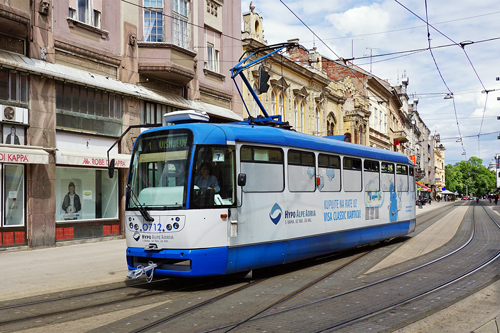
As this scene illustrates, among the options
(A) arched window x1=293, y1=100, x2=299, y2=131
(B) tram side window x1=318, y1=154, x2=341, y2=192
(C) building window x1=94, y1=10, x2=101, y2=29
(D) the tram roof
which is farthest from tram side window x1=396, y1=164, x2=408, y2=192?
(A) arched window x1=293, y1=100, x2=299, y2=131

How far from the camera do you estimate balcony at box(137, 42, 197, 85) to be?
18797 mm

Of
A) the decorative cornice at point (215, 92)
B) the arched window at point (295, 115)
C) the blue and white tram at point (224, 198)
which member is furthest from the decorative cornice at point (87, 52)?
the arched window at point (295, 115)

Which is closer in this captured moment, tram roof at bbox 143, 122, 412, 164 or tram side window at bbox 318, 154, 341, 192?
tram roof at bbox 143, 122, 412, 164

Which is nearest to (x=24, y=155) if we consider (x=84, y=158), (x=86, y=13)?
(x=84, y=158)

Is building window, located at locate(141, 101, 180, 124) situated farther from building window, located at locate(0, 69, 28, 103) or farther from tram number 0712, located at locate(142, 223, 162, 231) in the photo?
tram number 0712, located at locate(142, 223, 162, 231)

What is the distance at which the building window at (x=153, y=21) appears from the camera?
19.3 metres

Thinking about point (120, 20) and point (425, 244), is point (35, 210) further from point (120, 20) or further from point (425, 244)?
point (425, 244)

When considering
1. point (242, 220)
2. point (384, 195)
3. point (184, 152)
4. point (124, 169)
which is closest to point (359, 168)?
point (384, 195)

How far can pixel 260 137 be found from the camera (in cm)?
953

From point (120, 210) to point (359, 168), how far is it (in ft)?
29.5

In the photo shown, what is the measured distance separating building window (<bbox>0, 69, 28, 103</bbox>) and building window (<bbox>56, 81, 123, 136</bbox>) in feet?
3.83

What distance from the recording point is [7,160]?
13367 millimetres

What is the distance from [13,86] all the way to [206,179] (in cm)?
851

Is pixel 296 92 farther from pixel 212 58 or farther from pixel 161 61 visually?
pixel 161 61
